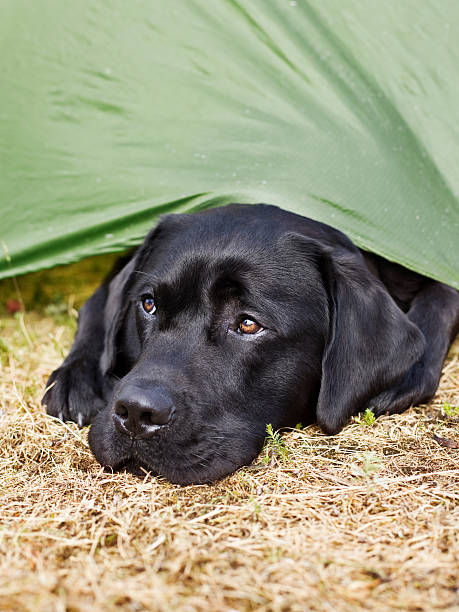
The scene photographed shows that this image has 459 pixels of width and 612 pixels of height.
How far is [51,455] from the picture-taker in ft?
8.73

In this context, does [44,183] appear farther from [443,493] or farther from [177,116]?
[443,493]

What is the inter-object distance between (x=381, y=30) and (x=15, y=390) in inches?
96.8

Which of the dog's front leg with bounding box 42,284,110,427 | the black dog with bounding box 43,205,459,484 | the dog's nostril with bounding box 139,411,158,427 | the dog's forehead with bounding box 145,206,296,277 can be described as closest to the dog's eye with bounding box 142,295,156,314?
the black dog with bounding box 43,205,459,484

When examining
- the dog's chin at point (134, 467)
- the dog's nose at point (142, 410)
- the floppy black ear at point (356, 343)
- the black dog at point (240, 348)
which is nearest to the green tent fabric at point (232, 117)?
the black dog at point (240, 348)

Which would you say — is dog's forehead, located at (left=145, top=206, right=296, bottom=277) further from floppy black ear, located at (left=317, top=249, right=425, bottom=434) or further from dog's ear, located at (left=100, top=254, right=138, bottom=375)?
floppy black ear, located at (left=317, top=249, right=425, bottom=434)

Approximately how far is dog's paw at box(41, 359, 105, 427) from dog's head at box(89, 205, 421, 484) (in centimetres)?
39

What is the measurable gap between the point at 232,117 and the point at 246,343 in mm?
1436

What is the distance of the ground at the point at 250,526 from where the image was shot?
5.40 ft

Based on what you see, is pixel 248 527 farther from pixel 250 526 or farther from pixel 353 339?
pixel 353 339

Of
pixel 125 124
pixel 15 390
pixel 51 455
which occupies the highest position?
pixel 125 124

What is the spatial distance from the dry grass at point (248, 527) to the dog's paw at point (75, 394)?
0.31 ft

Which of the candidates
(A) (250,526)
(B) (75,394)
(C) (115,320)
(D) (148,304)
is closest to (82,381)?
(B) (75,394)

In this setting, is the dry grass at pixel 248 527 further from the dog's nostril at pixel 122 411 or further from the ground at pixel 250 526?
the dog's nostril at pixel 122 411

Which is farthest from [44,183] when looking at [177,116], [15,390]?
[15,390]
